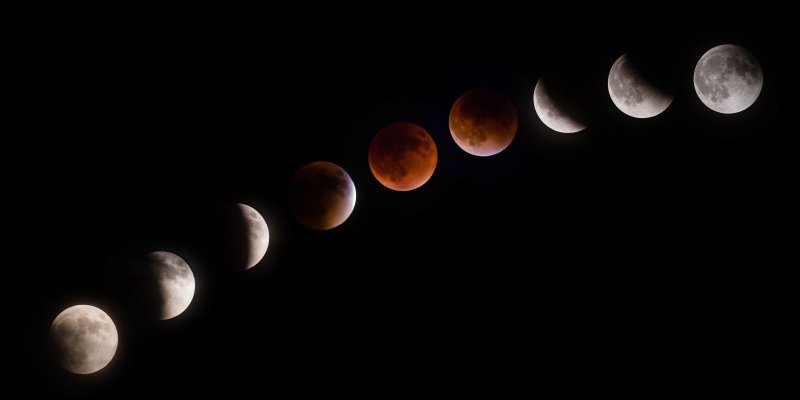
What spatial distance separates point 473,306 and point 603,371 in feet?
8.80

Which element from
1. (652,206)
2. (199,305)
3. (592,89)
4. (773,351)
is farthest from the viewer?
(652,206)

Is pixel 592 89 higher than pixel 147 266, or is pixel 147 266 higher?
pixel 592 89

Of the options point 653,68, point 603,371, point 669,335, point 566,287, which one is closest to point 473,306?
point 566,287

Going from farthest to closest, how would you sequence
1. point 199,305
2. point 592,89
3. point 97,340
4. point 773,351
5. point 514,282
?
1. point 514,282
2. point 773,351
3. point 199,305
4. point 592,89
5. point 97,340

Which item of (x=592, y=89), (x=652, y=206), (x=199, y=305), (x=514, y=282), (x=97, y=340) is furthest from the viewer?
(x=514, y=282)

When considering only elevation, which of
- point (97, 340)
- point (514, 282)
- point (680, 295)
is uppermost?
point (514, 282)

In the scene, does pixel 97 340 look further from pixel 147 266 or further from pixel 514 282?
pixel 514 282

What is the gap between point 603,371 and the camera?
9.30m

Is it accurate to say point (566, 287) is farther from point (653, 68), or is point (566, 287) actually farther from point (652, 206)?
point (653, 68)

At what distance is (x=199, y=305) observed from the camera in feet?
25.7

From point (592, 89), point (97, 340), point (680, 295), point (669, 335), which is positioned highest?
point (592, 89)

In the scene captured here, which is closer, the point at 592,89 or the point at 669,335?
the point at 592,89

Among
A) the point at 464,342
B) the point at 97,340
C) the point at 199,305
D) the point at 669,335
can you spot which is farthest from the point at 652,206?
the point at 97,340

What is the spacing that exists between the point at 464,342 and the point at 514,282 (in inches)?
63.0
